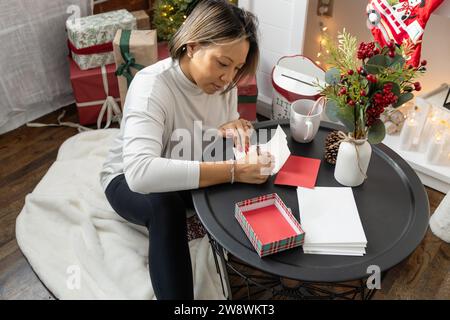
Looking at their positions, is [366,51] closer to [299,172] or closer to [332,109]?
[332,109]

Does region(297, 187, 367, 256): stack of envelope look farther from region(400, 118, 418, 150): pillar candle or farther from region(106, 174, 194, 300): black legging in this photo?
→ region(400, 118, 418, 150): pillar candle

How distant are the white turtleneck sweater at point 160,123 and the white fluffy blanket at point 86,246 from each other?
218 mm

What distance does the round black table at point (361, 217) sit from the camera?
1.01 m

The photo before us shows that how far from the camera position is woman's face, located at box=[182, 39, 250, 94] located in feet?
3.95

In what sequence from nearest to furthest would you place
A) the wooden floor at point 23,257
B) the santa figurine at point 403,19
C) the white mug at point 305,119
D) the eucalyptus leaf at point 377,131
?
the eucalyptus leaf at point 377,131
the white mug at point 305,119
the wooden floor at point 23,257
the santa figurine at point 403,19

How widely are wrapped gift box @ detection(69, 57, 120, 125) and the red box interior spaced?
54.6 inches

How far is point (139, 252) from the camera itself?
59.4 inches

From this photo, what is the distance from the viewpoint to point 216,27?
1.19 m

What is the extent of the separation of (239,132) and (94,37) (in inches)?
46.0

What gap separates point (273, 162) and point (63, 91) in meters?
1.66

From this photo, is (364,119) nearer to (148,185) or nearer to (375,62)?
(375,62)

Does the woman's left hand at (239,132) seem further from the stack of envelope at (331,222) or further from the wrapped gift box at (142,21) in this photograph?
the wrapped gift box at (142,21)

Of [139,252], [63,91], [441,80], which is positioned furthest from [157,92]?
[441,80]

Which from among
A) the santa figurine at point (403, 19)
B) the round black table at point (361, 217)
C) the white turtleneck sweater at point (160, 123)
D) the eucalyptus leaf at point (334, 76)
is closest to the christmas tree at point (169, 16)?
the santa figurine at point (403, 19)
